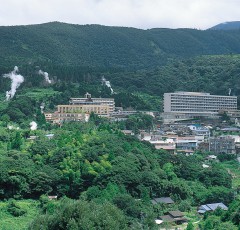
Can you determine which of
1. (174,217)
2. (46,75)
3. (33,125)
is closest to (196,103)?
(46,75)

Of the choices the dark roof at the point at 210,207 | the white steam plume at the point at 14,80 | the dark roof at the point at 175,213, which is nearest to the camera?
the dark roof at the point at 175,213

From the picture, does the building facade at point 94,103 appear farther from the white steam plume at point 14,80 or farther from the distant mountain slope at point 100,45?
the distant mountain slope at point 100,45

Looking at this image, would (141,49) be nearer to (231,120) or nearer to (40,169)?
(231,120)

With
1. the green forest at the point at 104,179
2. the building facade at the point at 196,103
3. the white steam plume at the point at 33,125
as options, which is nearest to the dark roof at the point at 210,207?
the green forest at the point at 104,179

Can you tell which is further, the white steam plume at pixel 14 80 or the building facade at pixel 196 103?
the white steam plume at pixel 14 80

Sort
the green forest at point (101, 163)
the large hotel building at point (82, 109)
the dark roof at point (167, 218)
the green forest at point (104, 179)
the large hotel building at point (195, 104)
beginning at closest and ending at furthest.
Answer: the green forest at point (101, 163)
the green forest at point (104, 179)
the dark roof at point (167, 218)
the large hotel building at point (82, 109)
the large hotel building at point (195, 104)

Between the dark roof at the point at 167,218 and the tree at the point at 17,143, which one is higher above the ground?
the tree at the point at 17,143

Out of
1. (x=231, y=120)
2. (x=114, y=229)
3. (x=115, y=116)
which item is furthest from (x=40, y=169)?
(x=231, y=120)
